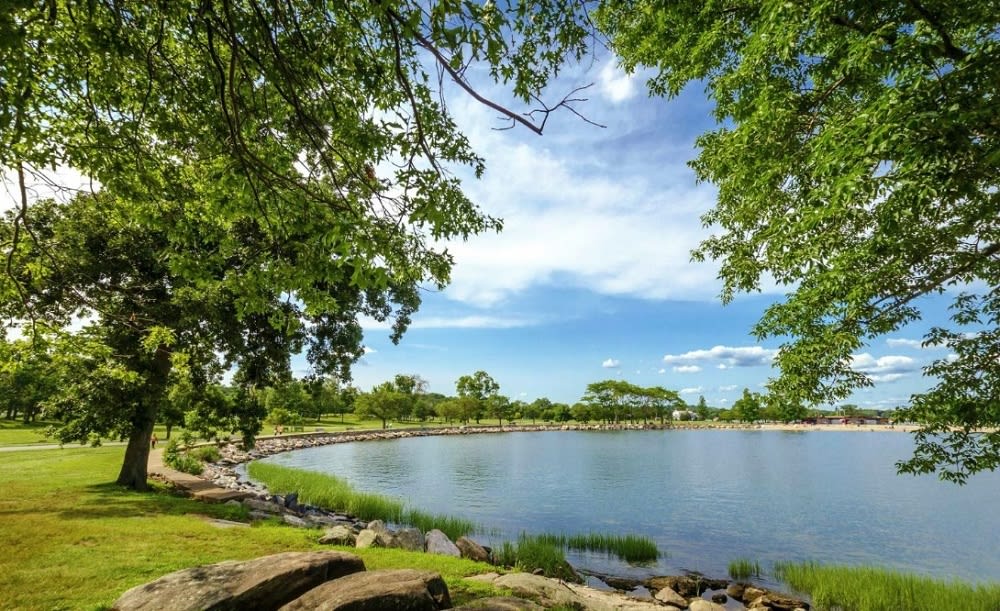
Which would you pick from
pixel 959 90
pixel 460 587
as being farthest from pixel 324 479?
pixel 959 90

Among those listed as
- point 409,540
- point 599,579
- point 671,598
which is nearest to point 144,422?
point 409,540

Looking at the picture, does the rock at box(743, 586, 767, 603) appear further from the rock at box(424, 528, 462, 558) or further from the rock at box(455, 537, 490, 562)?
the rock at box(424, 528, 462, 558)

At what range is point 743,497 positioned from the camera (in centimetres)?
2641

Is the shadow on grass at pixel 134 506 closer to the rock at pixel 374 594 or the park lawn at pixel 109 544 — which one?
the park lawn at pixel 109 544

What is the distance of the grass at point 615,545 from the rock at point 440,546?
14.2 ft

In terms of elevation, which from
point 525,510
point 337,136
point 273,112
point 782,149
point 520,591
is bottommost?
point 525,510

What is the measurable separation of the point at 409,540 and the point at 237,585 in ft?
22.0

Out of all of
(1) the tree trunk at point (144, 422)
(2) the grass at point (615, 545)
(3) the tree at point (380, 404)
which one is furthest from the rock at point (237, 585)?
(3) the tree at point (380, 404)

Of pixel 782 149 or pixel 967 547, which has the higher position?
pixel 782 149

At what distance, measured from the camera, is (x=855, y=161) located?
4.79 m

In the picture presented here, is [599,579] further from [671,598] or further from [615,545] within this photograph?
[615,545]

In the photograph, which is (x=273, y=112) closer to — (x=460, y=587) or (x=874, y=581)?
(x=460, y=587)

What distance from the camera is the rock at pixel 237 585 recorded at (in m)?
5.71

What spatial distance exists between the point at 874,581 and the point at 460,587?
11176 mm
